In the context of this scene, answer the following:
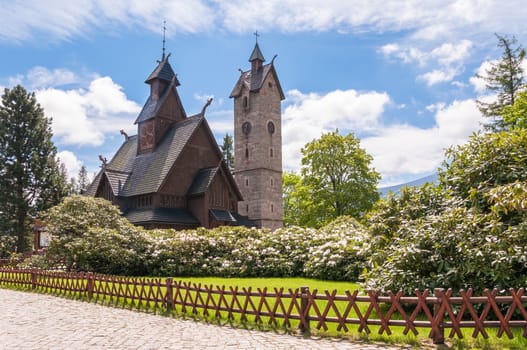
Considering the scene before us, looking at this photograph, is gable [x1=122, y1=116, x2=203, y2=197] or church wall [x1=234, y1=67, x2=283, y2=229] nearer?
gable [x1=122, y1=116, x2=203, y2=197]

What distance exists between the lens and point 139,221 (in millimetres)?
35125

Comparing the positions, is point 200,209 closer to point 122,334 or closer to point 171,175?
point 171,175

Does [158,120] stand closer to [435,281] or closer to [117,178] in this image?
[117,178]

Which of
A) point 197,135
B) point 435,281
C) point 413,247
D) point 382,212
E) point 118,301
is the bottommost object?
point 118,301

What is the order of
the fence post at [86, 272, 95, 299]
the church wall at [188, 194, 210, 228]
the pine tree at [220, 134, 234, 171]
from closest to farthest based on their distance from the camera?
the fence post at [86, 272, 95, 299], the church wall at [188, 194, 210, 228], the pine tree at [220, 134, 234, 171]

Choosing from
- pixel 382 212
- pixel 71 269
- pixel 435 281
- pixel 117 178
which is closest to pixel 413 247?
pixel 435 281

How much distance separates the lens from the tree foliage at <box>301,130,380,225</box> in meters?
47.4

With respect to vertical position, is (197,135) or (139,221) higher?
(197,135)

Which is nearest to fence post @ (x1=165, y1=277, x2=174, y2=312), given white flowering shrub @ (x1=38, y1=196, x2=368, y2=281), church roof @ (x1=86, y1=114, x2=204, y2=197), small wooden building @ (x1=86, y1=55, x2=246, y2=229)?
white flowering shrub @ (x1=38, y1=196, x2=368, y2=281)

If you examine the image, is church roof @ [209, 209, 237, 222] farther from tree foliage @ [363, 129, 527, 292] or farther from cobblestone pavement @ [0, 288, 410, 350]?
tree foliage @ [363, 129, 527, 292]

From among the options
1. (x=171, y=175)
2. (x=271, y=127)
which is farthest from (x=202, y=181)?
(x=271, y=127)

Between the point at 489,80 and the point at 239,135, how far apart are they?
2655 centimetres

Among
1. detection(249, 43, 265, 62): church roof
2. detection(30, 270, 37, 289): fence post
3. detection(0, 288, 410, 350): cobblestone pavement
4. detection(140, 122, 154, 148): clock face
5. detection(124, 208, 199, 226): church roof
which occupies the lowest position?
detection(0, 288, 410, 350): cobblestone pavement

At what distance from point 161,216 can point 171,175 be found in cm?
397
